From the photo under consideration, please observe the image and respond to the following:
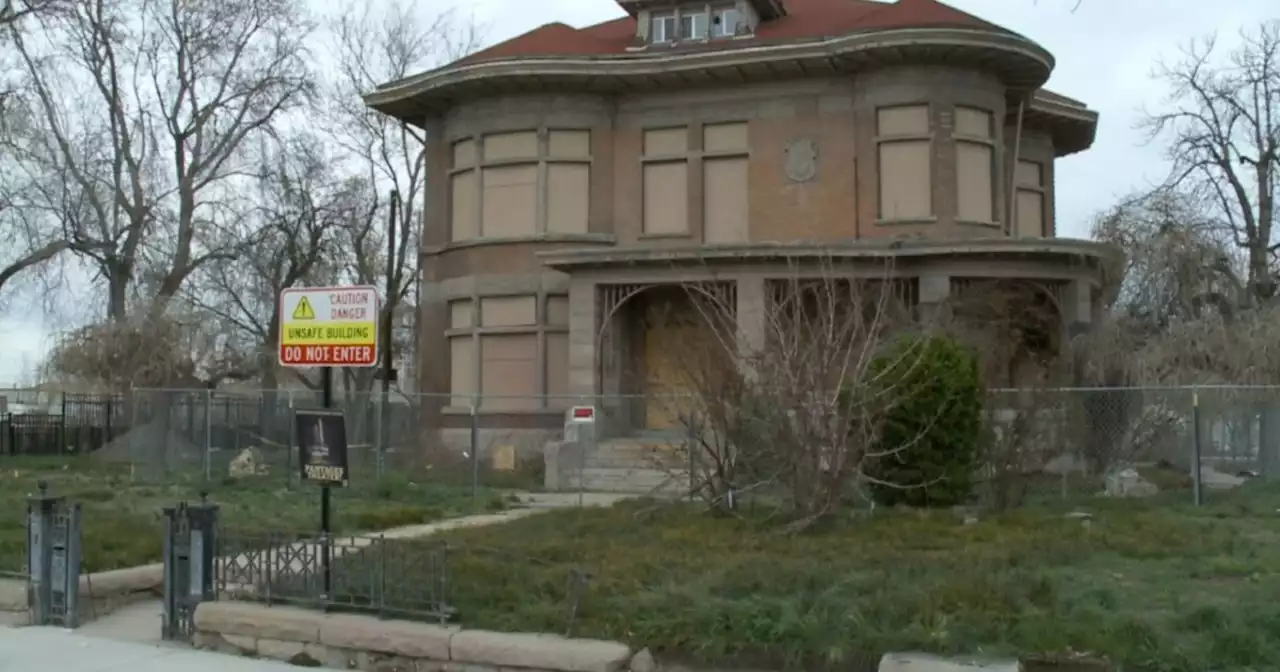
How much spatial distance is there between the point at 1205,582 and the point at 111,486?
58.5 ft

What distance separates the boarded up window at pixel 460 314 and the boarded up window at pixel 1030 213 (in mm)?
12611

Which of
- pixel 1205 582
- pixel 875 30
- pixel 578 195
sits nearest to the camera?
pixel 1205 582

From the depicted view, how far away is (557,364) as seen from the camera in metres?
26.9

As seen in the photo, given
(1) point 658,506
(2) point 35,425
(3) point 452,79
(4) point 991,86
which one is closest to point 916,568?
(1) point 658,506

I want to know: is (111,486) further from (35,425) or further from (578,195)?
(35,425)

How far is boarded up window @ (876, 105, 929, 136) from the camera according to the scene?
83.9 ft

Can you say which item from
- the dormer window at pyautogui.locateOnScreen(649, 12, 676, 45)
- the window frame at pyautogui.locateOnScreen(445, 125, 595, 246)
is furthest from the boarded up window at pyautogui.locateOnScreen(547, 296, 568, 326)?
the dormer window at pyautogui.locateOnScreen(649, 12, 676, 45)

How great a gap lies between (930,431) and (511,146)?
15188mm

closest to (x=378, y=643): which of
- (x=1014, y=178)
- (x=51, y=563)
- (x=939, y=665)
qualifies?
(x=51, y=563)

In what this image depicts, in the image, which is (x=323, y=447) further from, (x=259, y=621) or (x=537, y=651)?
(x=537, y=651)

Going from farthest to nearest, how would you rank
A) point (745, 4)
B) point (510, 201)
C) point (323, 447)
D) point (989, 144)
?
point (745, 4) < point (510, 201) < point (989, 144) < point (323, 447)

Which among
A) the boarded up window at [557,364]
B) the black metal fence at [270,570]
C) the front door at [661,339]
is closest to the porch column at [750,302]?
the front door at [661,339]

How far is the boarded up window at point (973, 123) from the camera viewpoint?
84.5 feet

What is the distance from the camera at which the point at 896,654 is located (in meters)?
7.58
